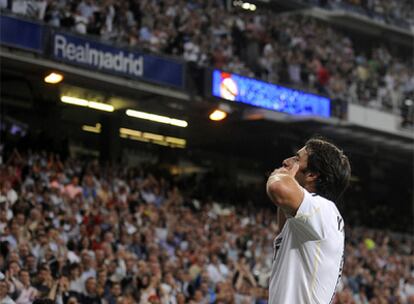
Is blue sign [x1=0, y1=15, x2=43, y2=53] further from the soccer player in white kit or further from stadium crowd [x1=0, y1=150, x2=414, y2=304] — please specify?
the soccer player in white kit

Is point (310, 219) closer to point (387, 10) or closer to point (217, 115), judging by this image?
point (217, 115)

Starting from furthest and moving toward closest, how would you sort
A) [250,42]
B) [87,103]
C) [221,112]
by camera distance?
1. [250,42]
2. [221,112]
3. [87,103]

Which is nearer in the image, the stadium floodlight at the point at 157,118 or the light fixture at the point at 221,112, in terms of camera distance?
the light fixture at the point at 221,112

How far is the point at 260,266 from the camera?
1775 centimetres

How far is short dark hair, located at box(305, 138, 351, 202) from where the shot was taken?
4547mm

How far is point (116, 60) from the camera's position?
18438 millimetres

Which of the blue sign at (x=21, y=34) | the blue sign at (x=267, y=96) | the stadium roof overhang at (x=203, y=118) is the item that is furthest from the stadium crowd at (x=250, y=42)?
the stadium roof overhang at (x=203, y=118)

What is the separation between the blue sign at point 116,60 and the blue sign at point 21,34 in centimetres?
39

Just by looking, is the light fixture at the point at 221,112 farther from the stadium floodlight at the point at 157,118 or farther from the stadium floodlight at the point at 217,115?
the stadium floodlight at the point at 157,118

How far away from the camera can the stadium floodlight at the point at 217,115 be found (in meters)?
21.1

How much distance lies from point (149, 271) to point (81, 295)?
75.4 inches

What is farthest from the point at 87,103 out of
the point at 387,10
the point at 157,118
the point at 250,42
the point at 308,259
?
the point at 308,259

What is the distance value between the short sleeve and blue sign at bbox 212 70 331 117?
51.7 ft

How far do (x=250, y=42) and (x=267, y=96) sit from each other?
2.69 metres
